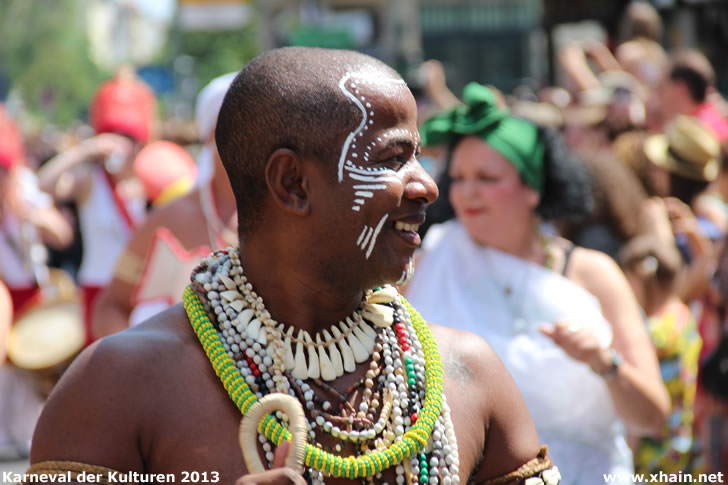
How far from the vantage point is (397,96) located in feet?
6.18

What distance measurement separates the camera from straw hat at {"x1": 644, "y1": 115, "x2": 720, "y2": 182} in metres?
5.59

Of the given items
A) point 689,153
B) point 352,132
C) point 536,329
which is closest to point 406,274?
point 352,132

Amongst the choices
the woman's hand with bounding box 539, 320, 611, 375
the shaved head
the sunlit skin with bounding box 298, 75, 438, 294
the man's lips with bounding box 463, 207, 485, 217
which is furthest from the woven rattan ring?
the man's lips with bounding box 463, 207, 485, 217

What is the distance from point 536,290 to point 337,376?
5.34 feet

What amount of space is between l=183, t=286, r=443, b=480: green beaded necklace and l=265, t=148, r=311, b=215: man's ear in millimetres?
264

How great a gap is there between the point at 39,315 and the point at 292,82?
5.14 meters

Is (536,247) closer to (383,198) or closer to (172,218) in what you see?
(172,218)

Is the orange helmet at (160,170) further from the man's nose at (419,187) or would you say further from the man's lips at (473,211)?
the man's nose at (419,187)

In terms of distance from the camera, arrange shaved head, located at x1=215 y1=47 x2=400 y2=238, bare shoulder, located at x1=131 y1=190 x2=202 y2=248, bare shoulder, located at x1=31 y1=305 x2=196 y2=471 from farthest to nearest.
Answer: bare shoulder, located at x1=131 y1=190 x2=202 y2=248 → shaved head, located at x1=215 y1=47 x2=400 y2=238 → bare shoulder, located at x1=31 y1=305 x2=196 y2=471

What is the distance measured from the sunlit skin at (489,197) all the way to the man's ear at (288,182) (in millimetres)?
1730

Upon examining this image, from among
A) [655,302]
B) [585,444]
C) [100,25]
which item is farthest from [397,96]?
[100,25]

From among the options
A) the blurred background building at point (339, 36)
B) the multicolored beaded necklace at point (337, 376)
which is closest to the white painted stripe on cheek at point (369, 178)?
the multicolored beaded necklace at point (337, 376)

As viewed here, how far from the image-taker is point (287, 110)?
5.90 feet

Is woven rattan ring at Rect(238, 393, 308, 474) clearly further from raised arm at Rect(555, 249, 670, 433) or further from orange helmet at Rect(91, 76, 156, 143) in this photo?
orange helmet at Rect(91, 76, 156, 143)
